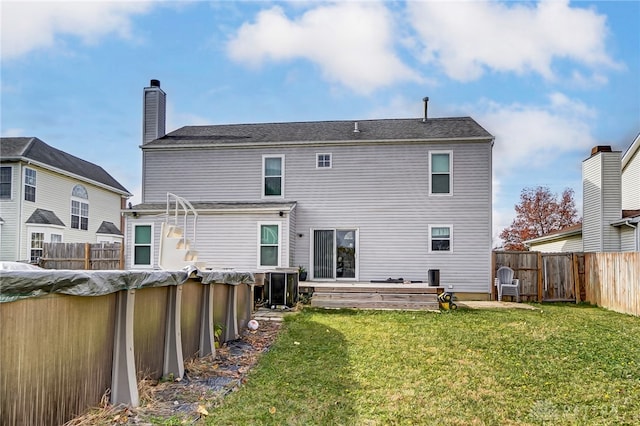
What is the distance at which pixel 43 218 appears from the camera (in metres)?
19.0

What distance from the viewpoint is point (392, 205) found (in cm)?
1445

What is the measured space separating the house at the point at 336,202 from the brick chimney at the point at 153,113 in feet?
2.29

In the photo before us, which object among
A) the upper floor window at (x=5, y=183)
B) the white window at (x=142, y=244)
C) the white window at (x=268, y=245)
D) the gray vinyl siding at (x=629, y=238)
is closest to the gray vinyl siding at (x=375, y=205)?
the white window at (x=268, y=245)

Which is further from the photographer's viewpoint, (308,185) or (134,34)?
(308,185)

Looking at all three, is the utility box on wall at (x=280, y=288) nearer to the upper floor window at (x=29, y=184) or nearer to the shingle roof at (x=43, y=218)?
the shingle roof at (x=43, y=218)

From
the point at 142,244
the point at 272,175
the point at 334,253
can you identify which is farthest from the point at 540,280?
the point at 142,244

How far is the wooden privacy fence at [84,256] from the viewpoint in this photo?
1572 cm

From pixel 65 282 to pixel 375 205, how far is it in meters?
12.1

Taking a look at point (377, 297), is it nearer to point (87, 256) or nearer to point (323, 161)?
point (323, 161)

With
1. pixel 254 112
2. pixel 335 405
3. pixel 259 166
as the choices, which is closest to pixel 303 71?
pixel 259 166

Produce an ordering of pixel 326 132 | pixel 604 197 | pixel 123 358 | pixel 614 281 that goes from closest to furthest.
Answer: pixel 123 358, pixel 614 281, pixel 604 197, pixel 326 132

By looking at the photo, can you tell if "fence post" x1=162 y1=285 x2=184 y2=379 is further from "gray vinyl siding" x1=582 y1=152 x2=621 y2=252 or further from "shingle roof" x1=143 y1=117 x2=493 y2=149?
"gray vinyl siding" x1=582 y1=152 x2=621 y2=252

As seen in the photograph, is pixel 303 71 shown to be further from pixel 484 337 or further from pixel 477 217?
pixel 484 337

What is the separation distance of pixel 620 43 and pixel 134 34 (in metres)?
11.4
